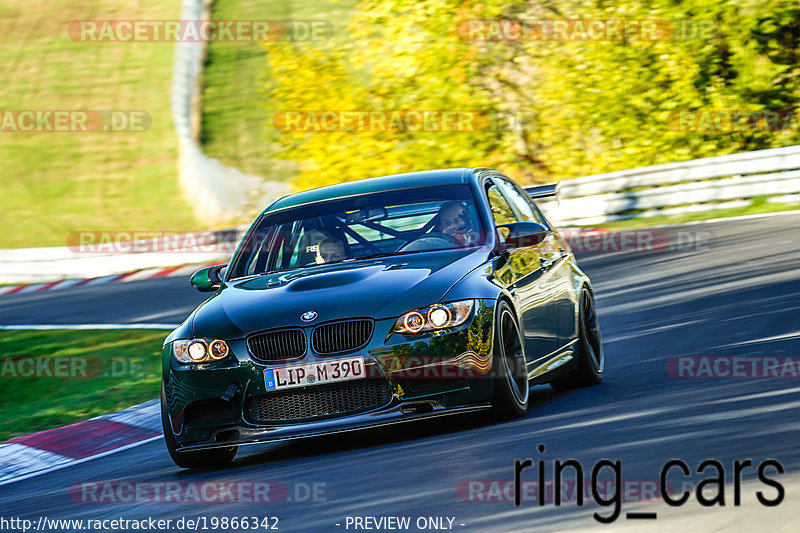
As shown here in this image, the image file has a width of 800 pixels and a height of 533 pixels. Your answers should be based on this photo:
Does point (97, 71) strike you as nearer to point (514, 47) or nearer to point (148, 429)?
point (514, 47)

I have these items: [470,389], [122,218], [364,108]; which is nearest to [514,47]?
[364,108]

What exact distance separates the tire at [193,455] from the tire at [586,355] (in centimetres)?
234

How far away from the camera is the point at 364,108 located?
2741cm

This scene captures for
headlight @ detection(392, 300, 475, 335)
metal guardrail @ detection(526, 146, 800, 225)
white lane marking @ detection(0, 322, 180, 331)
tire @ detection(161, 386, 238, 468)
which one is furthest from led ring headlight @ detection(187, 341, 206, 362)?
metal guardrail @ detection(526, 146, 800, 225)

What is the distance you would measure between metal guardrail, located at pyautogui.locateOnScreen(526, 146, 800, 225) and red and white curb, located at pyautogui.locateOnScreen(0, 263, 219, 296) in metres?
5.82

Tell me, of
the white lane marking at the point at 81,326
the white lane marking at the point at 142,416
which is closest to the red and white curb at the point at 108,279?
the white lane marking at the point at 81,326

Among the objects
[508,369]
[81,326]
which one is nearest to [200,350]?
[508,369]

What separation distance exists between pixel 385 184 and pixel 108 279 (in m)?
15.8

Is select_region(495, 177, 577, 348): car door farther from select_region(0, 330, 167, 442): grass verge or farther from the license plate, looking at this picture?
select_region(0, 330, 167, 442): grass verge

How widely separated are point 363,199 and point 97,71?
3751 cm

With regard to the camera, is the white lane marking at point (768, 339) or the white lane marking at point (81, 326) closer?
the white lane marking at point (768, 339)

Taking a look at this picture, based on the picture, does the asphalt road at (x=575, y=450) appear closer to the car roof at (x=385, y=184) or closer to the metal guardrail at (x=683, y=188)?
the car roof at (x=385, y=184)

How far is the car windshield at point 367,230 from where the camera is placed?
8.80 metres

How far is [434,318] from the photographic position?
25.3 feet
